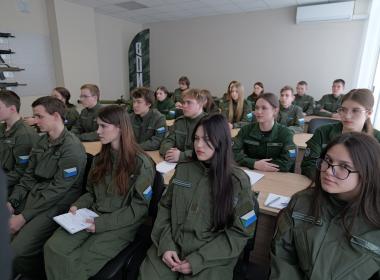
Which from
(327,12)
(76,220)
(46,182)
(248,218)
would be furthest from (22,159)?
(327,12)

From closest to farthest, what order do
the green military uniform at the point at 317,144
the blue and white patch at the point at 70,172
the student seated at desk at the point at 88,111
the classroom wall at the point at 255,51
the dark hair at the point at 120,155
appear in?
the dark hair at the point at 120,155 → the blue and white patch at the point at 70,172 → the green military uniform at the point at 317,144 → the student seated at desk at the point at 88,111 → the classroom wall at the point at 255,51

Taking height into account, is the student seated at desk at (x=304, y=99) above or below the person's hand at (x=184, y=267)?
above

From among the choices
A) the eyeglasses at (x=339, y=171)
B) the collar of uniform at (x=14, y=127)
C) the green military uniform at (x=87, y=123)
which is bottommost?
the green military uniform at (x=87, y=123)

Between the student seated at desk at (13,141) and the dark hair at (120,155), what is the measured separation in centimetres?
82

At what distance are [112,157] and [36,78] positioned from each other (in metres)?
4.55

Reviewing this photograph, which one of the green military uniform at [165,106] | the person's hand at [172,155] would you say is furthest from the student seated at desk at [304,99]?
the person's hand at [172,155]

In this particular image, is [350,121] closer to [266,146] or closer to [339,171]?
[266,146]

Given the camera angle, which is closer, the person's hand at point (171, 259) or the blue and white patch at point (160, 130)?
the person's hand at point (171, 259)

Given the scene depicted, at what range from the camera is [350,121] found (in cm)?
176

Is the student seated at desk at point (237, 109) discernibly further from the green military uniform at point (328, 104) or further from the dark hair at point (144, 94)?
the green military uniform at point (328, 104)

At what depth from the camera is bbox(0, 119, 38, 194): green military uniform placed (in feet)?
6.66

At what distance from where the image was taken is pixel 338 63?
5.49 meters

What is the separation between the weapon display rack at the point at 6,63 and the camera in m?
4.45

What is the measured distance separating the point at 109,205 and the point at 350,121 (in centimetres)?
176
